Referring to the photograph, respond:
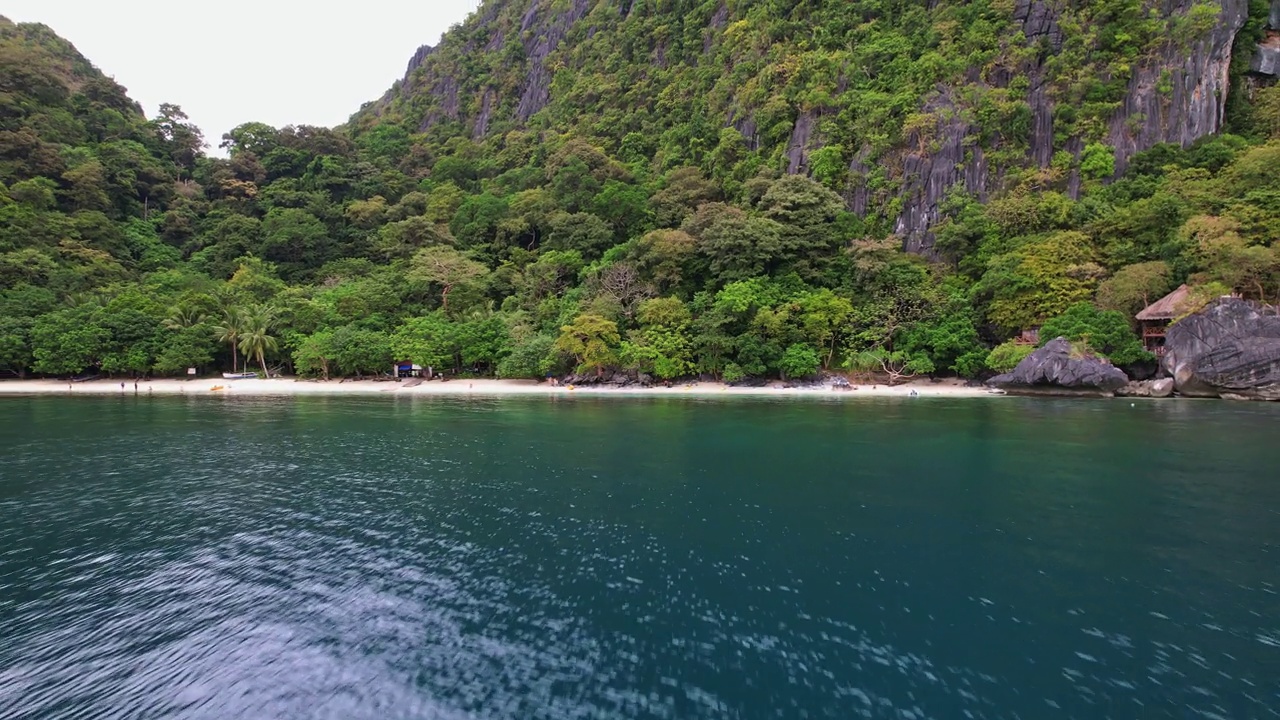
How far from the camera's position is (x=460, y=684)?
283 inches

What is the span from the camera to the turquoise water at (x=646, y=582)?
703 centimetres

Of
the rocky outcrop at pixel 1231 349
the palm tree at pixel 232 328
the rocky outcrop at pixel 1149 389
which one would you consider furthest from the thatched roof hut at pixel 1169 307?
the palm tree at pixel 232 328

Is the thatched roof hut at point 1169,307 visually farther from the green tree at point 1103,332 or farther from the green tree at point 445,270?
the green tree at point 445,270

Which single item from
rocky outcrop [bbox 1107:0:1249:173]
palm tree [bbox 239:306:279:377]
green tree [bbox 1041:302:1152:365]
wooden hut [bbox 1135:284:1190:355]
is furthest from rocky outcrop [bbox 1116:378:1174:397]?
palm tree [bbox 239:306:279:377]

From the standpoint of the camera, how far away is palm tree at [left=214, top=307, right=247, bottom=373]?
47.8m

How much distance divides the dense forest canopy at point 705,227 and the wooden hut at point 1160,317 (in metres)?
1.10

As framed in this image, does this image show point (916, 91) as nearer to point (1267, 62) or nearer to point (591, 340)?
point (1267, 62)

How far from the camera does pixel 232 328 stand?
4806cm

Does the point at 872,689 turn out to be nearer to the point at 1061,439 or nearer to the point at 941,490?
the point at 941,490

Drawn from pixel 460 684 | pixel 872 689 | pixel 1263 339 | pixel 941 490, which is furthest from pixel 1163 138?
pixel 460 684

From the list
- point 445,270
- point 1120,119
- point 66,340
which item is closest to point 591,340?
point 445,270

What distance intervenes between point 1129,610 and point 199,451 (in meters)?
28.2

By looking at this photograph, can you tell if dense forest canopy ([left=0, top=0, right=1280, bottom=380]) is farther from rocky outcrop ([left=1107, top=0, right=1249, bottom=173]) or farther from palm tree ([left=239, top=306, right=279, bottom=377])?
rocky outcrop ([left=1107, top=0, right=1249, bottom=173])

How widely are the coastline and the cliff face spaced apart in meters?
16.1
